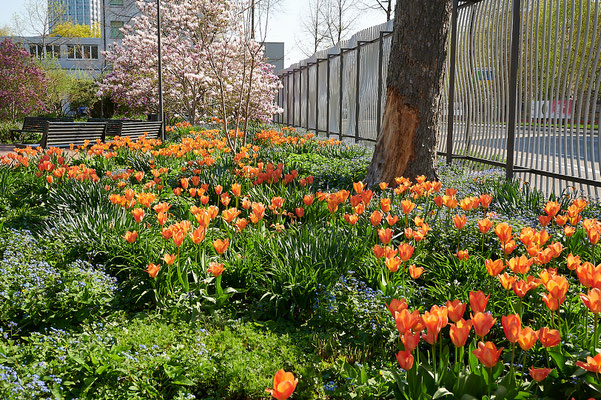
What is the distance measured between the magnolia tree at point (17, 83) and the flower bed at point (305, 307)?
833 inches

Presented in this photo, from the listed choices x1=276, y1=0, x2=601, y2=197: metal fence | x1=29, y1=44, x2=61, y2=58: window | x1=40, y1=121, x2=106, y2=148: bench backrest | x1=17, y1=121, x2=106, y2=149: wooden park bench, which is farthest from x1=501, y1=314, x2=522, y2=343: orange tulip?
x1=29, y1=44, x2=61, y2=58: window

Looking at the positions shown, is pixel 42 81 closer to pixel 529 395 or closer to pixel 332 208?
pixel 332 208

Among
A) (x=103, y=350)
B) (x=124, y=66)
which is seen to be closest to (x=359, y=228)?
(x=103, y=350)

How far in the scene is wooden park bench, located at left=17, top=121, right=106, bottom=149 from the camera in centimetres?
1161

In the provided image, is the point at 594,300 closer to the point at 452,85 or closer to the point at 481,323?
the point at 481,323

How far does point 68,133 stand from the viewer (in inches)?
482

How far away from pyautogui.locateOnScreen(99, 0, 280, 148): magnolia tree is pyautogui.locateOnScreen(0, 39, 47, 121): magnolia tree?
3338 mm

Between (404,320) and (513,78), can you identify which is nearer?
(404,320)

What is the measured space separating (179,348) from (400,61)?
522cm

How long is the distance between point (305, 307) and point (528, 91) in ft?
17.0

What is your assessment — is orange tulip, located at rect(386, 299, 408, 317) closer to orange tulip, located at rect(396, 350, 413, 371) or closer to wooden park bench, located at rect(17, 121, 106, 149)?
orange tulip, located at rect(396, 350, 413, 371)

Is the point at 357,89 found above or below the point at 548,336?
above

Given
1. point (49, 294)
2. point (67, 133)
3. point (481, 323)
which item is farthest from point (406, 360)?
point (67, 133)

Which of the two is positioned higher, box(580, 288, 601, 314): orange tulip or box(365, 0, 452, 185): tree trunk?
box(365, 0, 452, 185): tree trunk
